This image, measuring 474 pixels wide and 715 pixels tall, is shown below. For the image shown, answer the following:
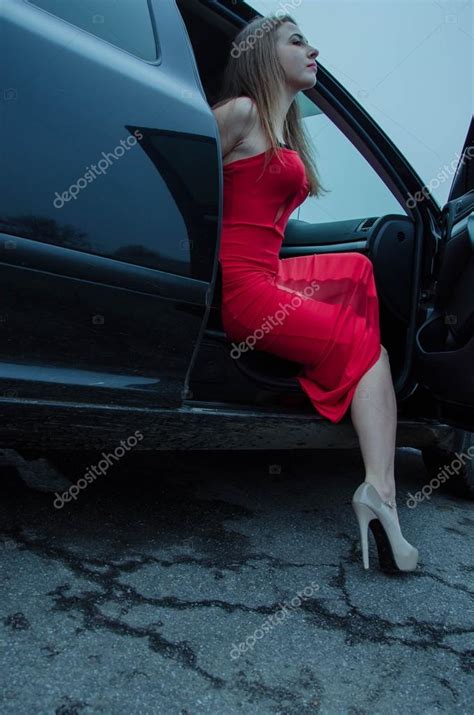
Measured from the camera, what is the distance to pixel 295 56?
1779 millimetres

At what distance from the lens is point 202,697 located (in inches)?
37.7

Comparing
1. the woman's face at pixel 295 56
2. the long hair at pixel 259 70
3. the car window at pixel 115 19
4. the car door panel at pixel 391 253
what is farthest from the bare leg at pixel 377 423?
the car window at pixel 115 19

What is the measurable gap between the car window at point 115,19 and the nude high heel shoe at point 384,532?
47.1 inches

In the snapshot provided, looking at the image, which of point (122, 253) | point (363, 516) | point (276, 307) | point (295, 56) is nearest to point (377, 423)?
point (363, 516)

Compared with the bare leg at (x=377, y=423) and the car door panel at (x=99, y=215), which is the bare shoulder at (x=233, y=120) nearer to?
the car door panel at (x=99, y=215)

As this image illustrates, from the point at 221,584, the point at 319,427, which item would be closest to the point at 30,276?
the point at 221,584

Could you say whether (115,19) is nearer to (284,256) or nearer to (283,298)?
(283,298)

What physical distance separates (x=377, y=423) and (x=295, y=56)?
1.09 m

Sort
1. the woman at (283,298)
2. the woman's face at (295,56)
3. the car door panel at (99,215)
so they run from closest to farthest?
the car door panel at (99,215), the woman at (283,298), the woman's face at (295,56)

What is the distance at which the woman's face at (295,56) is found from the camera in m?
1.77

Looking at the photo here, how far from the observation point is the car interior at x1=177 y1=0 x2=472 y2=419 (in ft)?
5.57

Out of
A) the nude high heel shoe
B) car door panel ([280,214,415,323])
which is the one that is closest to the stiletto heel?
the nude high heel shoe

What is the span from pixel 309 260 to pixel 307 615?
1021 mm

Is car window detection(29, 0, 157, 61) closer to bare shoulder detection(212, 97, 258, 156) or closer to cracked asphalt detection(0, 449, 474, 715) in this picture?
bare shoulder detection(212, 97, 258, 156)
